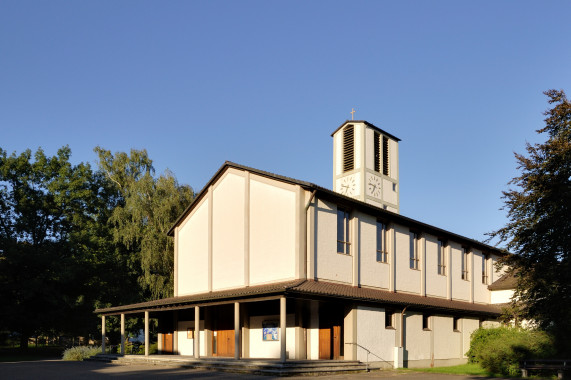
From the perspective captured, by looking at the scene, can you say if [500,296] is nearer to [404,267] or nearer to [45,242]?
[404,267]

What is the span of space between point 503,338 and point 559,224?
539 cm

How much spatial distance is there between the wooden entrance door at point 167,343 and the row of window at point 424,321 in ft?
42.7

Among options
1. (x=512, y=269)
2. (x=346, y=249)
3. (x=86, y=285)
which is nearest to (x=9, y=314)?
(x=86, y=285)

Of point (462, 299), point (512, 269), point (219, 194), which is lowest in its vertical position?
point (462, 299)

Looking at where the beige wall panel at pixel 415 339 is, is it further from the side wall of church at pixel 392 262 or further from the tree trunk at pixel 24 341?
the tree trunk at pixel 24 341

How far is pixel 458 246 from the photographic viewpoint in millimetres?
32500

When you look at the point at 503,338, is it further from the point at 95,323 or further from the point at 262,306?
the point at 95,323

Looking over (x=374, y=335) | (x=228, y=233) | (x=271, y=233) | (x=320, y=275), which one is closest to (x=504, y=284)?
(x=374, y=335)

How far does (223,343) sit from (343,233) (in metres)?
8.47

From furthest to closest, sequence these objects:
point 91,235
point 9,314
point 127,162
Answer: point 127,162
point 91,235
point 9,314

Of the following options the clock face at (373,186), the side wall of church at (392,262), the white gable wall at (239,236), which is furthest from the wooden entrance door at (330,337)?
the clock face at (373,186)

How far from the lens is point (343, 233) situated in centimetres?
2414

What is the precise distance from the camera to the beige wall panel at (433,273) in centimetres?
2934

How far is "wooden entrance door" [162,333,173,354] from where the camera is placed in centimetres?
3094
